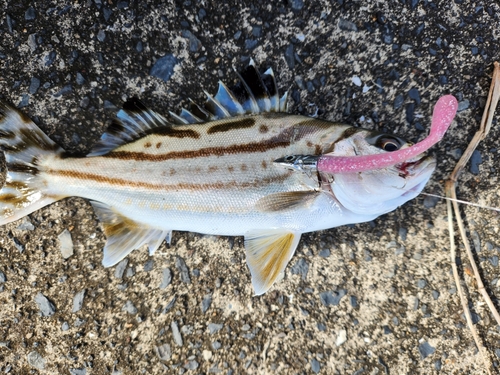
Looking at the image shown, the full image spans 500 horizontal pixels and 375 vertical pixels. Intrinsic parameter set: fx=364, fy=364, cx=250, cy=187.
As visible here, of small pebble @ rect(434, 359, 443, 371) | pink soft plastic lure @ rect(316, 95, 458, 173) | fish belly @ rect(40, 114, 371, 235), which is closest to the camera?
pink soft plastic lure @ rect(316, 95, 458, 173)

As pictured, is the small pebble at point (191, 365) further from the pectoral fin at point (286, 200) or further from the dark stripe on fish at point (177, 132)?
the dark stripe on fish at point (177, 132)

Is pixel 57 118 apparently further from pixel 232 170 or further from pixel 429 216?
pixel 429 216

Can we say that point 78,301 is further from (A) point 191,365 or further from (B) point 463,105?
(B) point 463,105

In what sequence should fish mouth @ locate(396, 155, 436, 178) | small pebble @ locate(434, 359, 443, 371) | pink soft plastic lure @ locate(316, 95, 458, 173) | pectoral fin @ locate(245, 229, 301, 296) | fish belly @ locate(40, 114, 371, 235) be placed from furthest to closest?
small pebble @ locate(434, 359, 443, 371), pectoral fin @ locate(245, 229, 301, 296), fish belly @ locate(40, 114, 371, 235), fish mouth @ locate(396, 155, 436, 178), pink soft plastic lure @ locate(316, 95, 458, 173)

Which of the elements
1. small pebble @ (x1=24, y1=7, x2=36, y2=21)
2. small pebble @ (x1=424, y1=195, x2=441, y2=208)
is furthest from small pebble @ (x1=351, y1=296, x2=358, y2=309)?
small pebble @ (x1=24, y1=7, x2=36, y2=21)

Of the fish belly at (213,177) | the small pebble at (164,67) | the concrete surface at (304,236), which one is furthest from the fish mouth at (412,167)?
the small pebble at (164,67)

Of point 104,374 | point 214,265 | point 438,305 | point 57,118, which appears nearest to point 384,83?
point 438,305

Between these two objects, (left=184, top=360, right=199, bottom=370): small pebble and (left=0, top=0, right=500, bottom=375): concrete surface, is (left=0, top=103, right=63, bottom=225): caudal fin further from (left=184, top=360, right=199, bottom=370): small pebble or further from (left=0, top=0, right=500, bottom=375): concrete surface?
(left=184, top=360, right=199, bottom=370): small pebble

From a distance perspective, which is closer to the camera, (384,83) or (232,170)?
(232,170)
